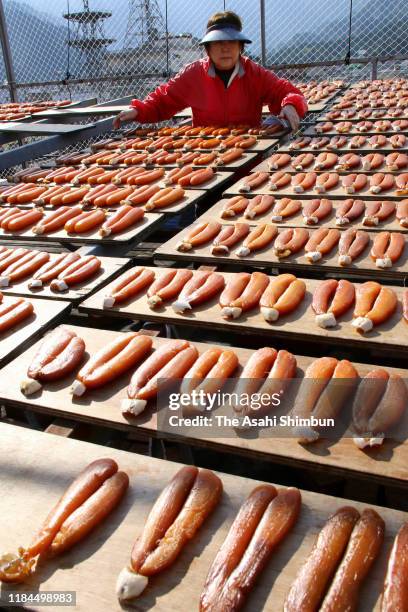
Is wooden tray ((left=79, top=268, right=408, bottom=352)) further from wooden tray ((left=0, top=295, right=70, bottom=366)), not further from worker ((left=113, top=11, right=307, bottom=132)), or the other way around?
worker ((left=113, top=11, right=307, bottom=132))

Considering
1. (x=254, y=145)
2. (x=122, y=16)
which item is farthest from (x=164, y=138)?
(x=122, y=16)

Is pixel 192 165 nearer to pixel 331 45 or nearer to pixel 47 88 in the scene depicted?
pixel 331 45

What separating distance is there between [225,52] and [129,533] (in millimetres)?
5131

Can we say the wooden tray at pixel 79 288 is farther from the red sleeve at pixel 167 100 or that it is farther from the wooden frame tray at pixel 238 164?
the red sleeve at pixel 167 100

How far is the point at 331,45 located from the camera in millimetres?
10820

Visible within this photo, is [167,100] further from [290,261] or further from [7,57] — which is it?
[7,57]

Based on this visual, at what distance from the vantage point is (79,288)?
9.53 ft

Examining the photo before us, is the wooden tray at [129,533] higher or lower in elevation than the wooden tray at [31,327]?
lower

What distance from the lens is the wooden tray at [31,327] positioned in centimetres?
241

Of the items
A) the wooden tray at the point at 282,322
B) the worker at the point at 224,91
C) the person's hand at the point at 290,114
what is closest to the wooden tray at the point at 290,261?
the wooden tray at the point at 282,322

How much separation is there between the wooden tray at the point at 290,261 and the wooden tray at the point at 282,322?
0.17 m

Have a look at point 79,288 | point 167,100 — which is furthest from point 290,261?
point 167,100

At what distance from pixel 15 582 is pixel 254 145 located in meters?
4.54

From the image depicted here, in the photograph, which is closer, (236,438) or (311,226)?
(236,438)
